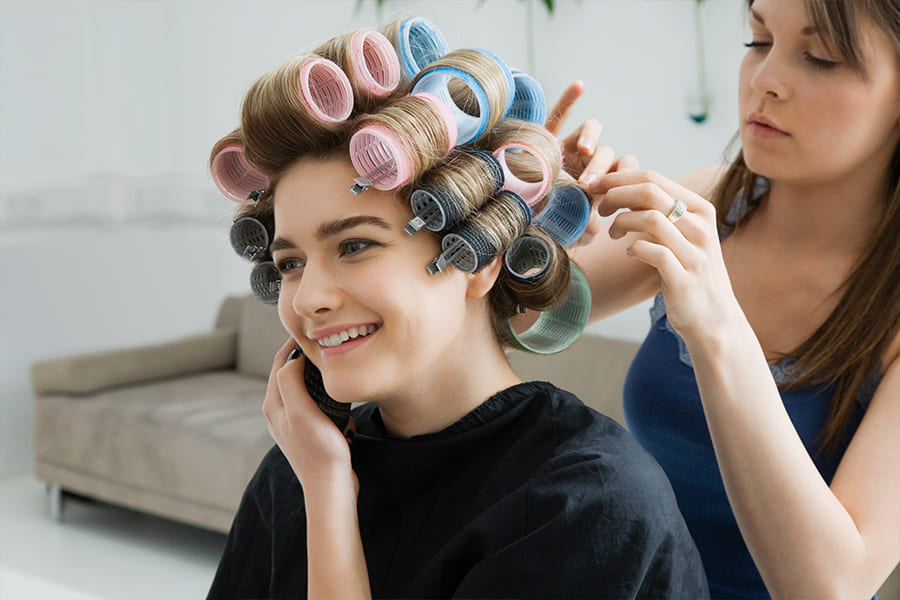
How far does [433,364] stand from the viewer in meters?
1.04

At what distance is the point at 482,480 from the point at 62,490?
306cm

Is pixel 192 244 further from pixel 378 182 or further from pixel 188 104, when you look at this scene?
pixel 378 182

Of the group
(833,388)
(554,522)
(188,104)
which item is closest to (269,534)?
(554,522)

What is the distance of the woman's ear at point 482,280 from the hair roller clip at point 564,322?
10 centimetres

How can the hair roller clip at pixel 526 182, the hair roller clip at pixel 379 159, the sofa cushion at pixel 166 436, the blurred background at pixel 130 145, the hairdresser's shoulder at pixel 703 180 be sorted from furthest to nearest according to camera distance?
the blurred background at pixel 130 145
the sofa cushion at pixel 166 436
the hairdresser's shoulder at pixel 703 180
the hair roller clip at pixel 526 182
the hair roller clip at pixel 379 159

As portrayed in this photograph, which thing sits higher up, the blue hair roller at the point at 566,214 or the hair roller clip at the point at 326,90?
the hair roller clip at the point at 326,90

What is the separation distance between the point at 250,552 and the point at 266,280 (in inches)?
13.7

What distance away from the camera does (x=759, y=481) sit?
3.11 feet

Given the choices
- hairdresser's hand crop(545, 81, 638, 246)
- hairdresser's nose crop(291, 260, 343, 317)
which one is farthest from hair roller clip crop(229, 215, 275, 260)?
hairdresser's hand crop(545, 81, 638, 246)

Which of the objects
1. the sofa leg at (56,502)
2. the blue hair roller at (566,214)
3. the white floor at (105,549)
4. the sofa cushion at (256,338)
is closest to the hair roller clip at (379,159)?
the blue hair roller at (566,214)

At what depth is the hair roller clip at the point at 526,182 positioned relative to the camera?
0.99m

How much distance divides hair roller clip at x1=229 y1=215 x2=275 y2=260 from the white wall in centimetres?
197

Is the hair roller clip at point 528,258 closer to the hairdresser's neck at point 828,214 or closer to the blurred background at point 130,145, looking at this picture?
the hairdresser's neck at point 828,214

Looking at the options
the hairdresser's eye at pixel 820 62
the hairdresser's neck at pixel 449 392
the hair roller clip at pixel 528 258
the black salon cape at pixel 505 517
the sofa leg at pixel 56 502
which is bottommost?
the sofa leg at pixel 56 502
